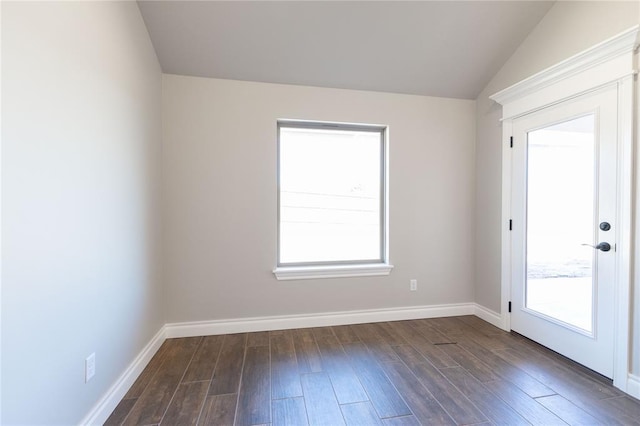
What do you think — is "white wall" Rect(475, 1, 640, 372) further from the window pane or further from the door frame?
the window pane

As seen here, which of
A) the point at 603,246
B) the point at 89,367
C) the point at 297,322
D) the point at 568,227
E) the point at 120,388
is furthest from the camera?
the point at 297,322

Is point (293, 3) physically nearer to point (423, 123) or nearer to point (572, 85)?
point (423, 123)

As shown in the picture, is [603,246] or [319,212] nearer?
[603,246]

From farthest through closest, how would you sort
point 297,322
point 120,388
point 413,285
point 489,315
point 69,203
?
point 413,285, point 489,315, point 297,322, point 120,388, point 69,203

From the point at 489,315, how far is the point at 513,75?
240 centimetres

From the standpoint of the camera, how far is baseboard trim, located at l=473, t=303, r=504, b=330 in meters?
2.80

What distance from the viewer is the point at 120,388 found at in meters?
1.73

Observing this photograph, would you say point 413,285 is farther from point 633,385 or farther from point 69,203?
point 69,203

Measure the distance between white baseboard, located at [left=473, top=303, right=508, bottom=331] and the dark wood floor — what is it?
0.20 meters

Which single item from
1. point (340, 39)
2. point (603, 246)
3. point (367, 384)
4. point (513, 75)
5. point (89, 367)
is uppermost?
point (340, 39)

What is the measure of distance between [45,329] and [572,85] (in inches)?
138

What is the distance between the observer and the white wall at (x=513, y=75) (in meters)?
1.95

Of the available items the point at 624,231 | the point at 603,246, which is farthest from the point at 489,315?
the point at 624,231

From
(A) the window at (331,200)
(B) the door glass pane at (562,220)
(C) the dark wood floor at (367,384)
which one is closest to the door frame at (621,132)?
(B) the door glass pane at (562,220)
